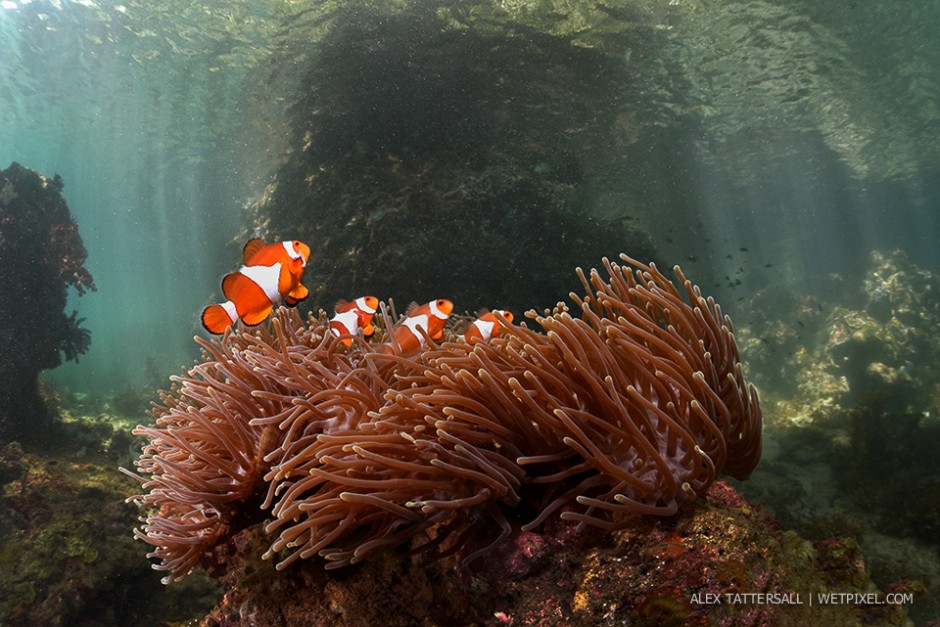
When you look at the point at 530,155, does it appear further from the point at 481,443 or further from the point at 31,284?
the point at 481,443

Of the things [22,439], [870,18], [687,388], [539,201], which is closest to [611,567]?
[687,388]

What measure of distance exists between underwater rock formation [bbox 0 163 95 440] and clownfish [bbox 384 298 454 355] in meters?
9.47

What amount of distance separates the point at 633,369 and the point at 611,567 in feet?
2.54

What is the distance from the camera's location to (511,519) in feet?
6.82

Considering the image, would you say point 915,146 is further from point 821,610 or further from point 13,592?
point 13,592

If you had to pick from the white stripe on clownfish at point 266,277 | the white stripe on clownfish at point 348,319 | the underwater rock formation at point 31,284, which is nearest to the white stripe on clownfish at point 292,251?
the white stripe on clownfish at point 266,277

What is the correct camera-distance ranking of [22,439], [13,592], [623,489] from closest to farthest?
[623,489]
[13,592]
[22,439]

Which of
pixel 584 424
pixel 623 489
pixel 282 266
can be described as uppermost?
pixel 282 266

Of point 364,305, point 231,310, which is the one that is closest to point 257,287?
point 231,310

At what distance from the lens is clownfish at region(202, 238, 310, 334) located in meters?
2.72

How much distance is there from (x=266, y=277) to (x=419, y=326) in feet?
3.01

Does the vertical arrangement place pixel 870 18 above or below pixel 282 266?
above

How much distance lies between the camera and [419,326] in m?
2.77

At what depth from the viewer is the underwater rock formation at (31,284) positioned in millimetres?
8773
